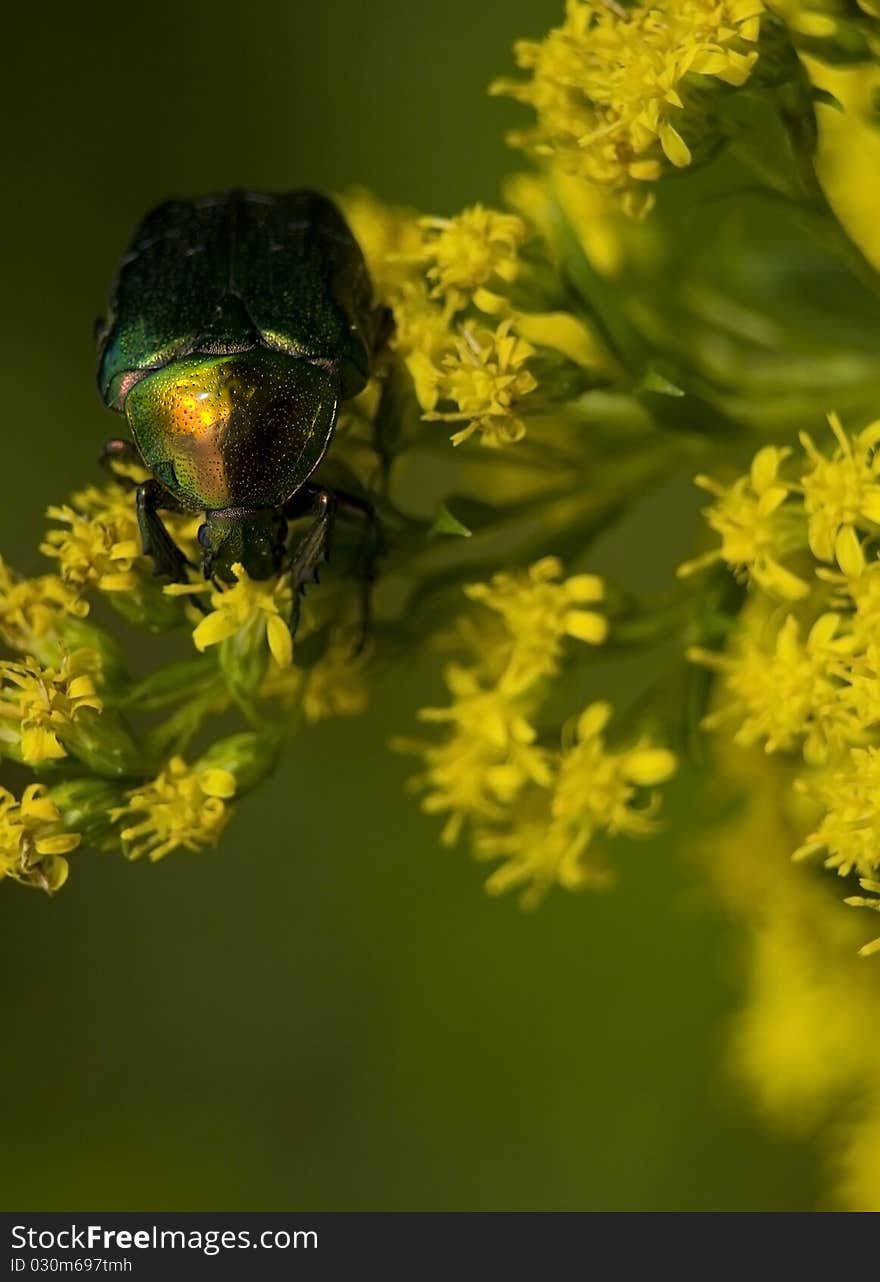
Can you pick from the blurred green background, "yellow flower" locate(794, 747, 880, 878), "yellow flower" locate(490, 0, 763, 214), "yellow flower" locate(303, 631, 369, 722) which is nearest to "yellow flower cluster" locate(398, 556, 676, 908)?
"yellow flower" locate(303, 631, 369, 722)

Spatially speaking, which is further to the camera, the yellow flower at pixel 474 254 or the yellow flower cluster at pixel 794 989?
the yellow flower cluster at pixel 794 989

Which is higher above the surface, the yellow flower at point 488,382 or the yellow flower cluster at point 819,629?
the yellow flower at point 488,382

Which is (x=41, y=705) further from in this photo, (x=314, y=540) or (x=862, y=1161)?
(x=862, y=1161)

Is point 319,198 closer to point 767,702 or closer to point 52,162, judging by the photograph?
point 767,702

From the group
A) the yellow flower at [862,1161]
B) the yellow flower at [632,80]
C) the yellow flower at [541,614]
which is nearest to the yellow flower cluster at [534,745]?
the yellow flower at [541,614]

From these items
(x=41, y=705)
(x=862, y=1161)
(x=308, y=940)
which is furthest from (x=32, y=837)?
(x=308, y=940)

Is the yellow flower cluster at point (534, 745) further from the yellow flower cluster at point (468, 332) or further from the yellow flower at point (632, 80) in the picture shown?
the yellow flower at point (632, 80)

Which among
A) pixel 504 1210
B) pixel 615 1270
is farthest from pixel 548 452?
pixel 504 1210
